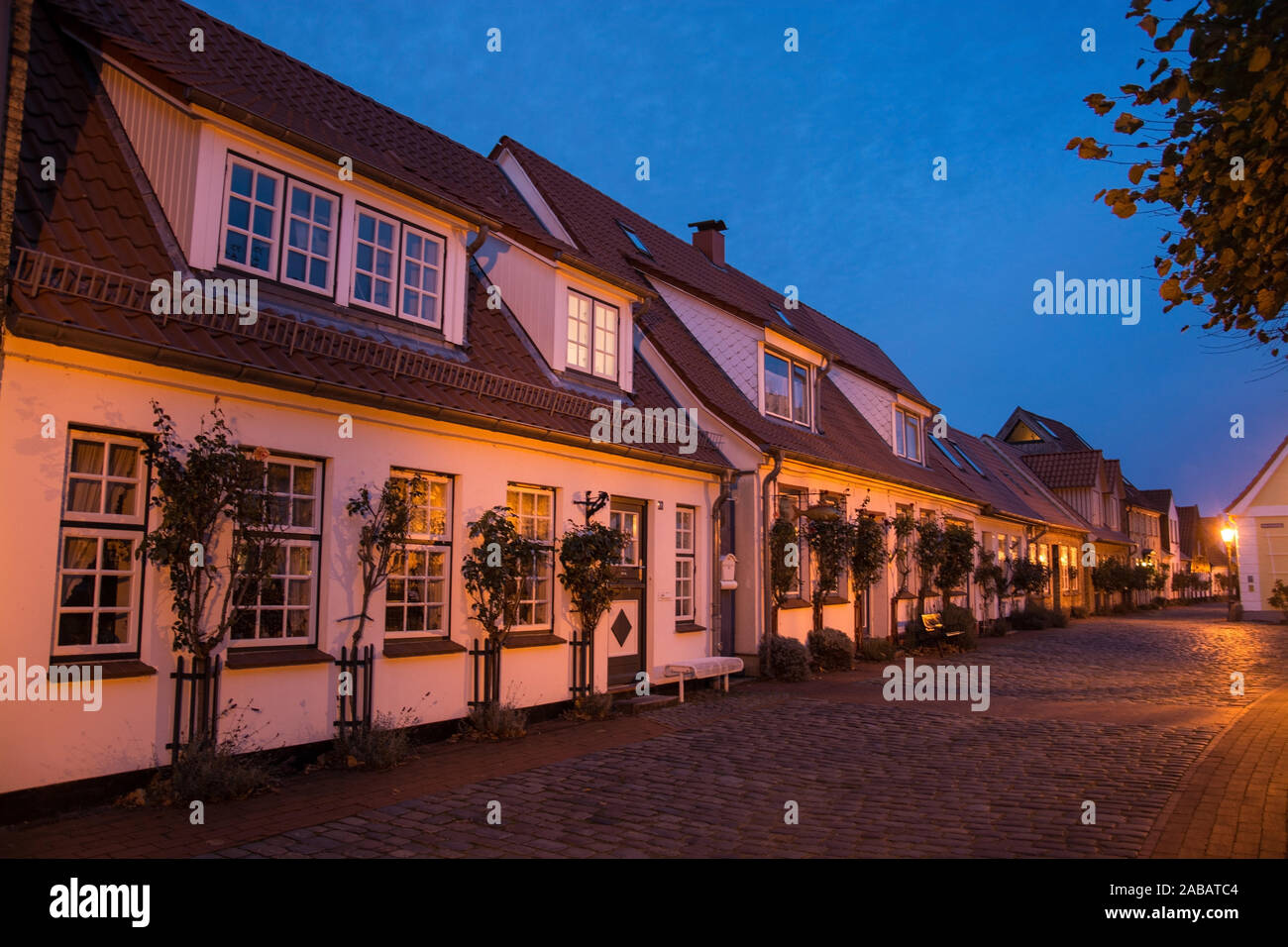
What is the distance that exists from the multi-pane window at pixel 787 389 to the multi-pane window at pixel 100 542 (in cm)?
1229

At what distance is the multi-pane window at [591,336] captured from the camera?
1278cm

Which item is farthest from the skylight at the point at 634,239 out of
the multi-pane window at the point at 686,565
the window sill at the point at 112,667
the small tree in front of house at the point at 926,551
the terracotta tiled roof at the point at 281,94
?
the window sill at the point at 112,667

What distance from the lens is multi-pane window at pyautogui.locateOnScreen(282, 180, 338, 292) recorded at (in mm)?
8930

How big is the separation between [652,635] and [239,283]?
7343 mm

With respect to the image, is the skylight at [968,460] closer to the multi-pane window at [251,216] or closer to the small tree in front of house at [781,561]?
the small tree in front of house at [781,561]

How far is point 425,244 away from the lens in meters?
10.5

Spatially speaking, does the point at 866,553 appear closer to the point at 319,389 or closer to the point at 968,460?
the point at 319,389

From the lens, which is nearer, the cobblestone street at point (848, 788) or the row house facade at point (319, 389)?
the cobblestone street at point (848, 788)

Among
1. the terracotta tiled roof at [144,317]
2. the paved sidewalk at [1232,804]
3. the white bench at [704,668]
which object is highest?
the terracotta tiled roof at [144,317]

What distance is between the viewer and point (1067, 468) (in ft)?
141

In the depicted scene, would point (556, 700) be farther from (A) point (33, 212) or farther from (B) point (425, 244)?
(A) point (33, 212)

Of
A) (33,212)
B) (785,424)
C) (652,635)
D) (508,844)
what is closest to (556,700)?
(652,635)

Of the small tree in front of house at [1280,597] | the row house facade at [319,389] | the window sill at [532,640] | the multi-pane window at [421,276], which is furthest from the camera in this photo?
the small tree in front of house at [1280,597]
